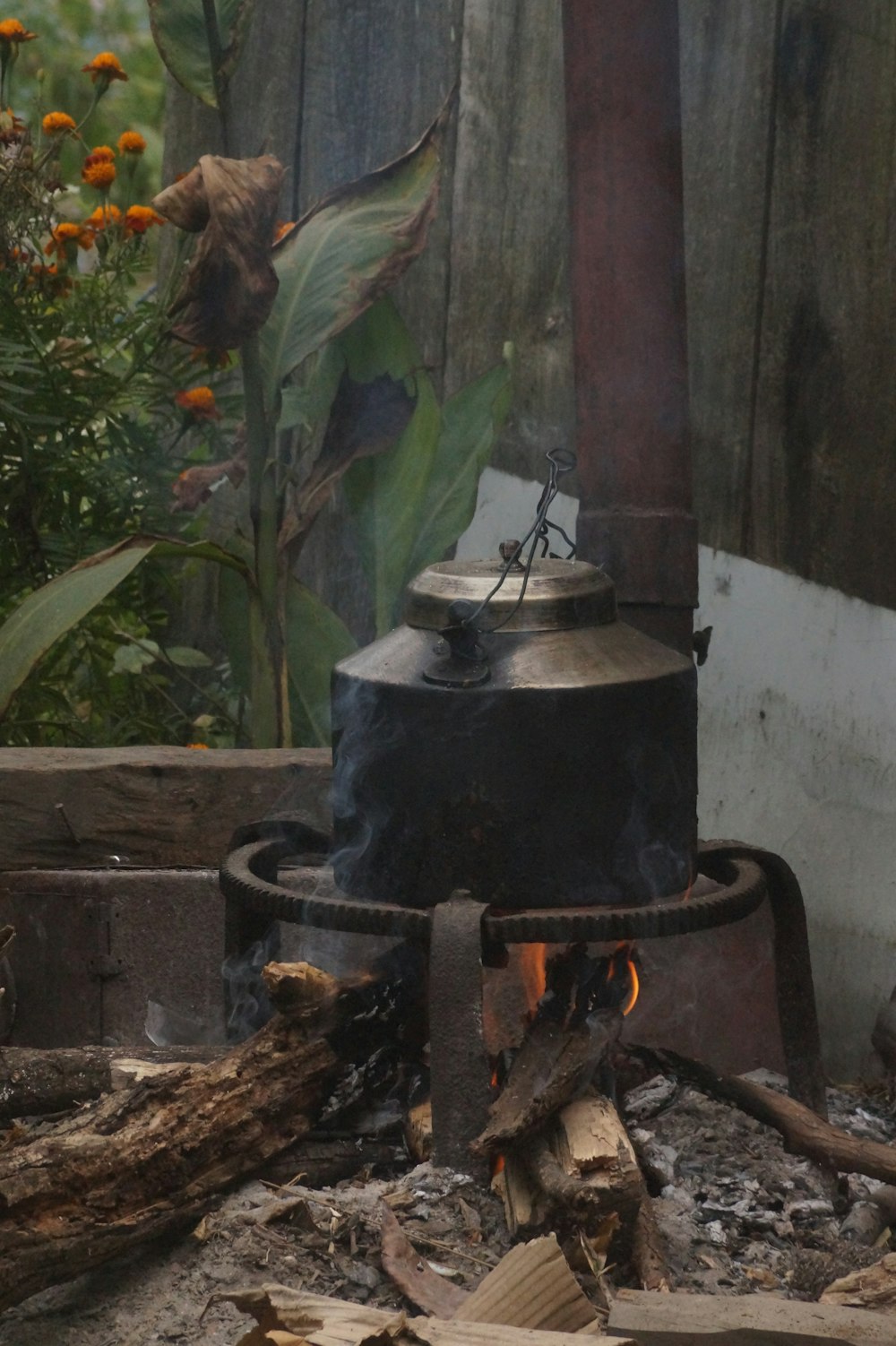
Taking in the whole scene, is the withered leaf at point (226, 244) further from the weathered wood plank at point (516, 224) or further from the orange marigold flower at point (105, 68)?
the orange marigold flower at point (105, 68)

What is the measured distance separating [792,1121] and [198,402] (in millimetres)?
2507

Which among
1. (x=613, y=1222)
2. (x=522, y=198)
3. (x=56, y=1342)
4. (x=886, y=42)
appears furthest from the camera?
(x=522, y=198)

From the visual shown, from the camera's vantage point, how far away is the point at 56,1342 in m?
1.69

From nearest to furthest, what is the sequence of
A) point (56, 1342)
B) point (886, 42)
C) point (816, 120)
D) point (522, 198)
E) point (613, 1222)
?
point (56, 1342) → point (613, 1222) → point (886, 42) → point (816, 120) → point (522, 198)

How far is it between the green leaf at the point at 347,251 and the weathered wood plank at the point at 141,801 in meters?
1.01

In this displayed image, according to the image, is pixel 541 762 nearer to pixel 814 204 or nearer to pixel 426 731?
pixel 426 731

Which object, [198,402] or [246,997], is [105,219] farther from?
[246,997]

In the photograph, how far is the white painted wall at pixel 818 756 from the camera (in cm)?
270

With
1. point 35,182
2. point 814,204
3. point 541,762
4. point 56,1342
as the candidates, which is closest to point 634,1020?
point 541,762

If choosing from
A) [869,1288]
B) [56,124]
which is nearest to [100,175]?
[56,124]

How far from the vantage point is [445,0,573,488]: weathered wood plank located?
11.8 ft

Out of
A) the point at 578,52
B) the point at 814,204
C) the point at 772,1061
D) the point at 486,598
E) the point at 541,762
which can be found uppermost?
the point at 578,52

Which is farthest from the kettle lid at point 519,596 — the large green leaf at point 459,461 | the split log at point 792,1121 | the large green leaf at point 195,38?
the large green leaf at point 195,38

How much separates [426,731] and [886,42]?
149 cm
